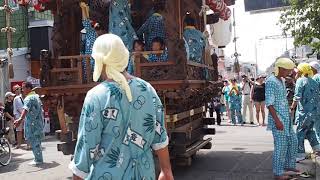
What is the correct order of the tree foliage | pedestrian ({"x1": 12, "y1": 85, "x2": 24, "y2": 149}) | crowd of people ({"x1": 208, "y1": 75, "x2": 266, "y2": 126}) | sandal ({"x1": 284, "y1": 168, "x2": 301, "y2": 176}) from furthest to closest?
the tree foliage
crowd of people ({"x1": 208, "y1": 75, "x2": 266, "y2": 126})
pedestrian ({"x1": 12, "y1": 85, "x2": 24, "y2": 149})
sandal ({"x1": 284, "y1": 168, "x2": 301, "y2": 176})

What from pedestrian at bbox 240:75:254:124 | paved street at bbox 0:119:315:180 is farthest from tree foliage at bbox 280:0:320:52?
paved street at bbox 0:119:315:180

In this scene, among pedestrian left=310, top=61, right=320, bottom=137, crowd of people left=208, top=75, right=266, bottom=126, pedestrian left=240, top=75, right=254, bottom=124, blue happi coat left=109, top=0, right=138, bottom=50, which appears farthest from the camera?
pedestrian left=240, top=75, right=254, bottom=124

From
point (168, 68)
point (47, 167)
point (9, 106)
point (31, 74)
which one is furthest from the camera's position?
point (31, 74)

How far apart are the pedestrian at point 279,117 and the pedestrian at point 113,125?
402 cm

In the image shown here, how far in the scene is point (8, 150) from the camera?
10547 millimetres

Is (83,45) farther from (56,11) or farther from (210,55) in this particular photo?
(210,55)

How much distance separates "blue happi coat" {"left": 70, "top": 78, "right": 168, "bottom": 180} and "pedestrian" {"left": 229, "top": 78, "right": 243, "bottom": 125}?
45.0 feet

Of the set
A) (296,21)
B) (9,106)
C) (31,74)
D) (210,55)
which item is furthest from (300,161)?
(296,21)

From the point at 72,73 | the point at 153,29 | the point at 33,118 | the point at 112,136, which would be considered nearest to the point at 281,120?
the point at 153,29

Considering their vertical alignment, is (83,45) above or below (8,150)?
above

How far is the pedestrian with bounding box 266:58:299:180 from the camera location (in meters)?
6.68

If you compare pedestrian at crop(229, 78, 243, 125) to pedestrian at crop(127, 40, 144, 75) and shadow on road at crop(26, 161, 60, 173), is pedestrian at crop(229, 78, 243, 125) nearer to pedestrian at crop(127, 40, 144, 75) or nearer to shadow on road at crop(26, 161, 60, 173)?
shadow on road at crop(26, 161, 60, 173)

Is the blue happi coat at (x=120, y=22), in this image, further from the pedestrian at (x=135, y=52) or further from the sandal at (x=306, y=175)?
the sandal at (x=306, y=175)

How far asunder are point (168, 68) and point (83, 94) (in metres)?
1.35
